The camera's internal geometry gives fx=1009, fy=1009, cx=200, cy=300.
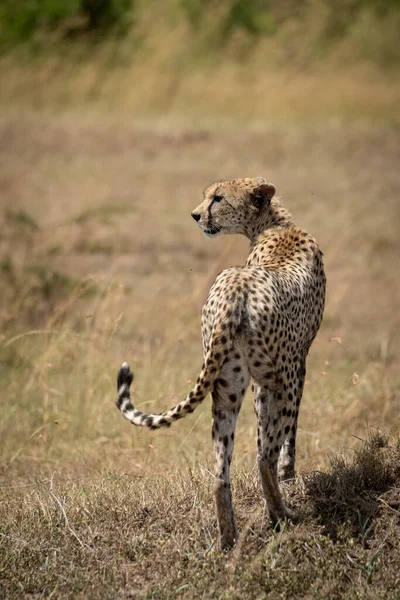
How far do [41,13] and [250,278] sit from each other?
43.5 ft

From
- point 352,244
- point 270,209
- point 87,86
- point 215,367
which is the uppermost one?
point 87,86

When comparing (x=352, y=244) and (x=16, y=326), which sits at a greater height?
(x=352, y=244)

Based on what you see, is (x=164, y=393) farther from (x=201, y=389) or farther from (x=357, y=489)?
(x=201, y=389)

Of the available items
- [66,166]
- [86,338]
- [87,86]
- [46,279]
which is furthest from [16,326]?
[87,86]

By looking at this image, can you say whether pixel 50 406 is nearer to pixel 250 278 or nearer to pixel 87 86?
pixel 250 278

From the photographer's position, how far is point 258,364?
10.3ft

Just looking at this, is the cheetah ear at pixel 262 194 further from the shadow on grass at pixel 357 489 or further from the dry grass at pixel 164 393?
the shadow on grass at pixel 357 489

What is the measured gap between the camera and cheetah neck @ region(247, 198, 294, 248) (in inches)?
159

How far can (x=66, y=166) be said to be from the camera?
37.2ft

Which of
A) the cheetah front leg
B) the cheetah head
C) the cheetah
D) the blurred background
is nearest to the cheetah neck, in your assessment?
the cheetah head

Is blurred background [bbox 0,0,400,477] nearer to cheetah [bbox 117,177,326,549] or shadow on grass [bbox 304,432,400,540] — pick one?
shadow on grass [bbox 304,432,400,540]

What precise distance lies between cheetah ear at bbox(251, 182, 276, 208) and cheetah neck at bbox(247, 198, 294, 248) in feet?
0.13

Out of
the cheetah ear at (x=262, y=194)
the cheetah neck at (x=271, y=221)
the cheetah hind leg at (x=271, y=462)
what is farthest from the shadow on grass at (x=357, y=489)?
the cheetah ear at (x=262, y=194)

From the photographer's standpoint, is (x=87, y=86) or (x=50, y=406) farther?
(x=87, y=86)
